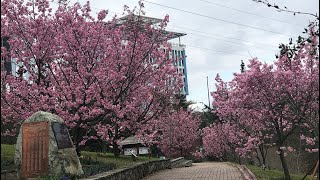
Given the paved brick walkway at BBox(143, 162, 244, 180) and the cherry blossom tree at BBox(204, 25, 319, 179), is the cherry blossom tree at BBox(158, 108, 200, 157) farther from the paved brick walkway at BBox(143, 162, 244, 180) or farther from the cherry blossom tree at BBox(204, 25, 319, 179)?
the cherry blossom tree at BBox(204, 25, 319, 179)

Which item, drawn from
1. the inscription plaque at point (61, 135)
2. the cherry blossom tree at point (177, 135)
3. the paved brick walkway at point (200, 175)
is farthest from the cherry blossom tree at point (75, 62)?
the cherry blossom tree at point (177, 135)

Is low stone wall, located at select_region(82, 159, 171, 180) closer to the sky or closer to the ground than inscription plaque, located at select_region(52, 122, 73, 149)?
closer to the ground

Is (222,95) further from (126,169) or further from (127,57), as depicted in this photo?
(126,169)

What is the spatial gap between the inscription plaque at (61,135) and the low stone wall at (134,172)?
1.06 m

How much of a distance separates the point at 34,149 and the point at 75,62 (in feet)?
14.5

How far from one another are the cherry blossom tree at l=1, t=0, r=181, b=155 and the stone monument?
226cm

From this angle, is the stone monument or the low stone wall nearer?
the stone monument

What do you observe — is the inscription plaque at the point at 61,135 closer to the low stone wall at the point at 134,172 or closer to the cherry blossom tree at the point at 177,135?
the low stone wall at the point at 134,172

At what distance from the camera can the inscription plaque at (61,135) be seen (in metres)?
9.89

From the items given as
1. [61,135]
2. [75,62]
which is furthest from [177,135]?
[61,135]

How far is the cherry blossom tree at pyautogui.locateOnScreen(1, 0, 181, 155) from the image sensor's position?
12609 mm

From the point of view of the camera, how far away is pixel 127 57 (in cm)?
1431

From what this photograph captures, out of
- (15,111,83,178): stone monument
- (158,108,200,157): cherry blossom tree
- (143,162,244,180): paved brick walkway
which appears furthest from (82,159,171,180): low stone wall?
(158,108,200,157): cherry blossom tree

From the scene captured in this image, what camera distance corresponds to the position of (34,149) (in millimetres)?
9773
